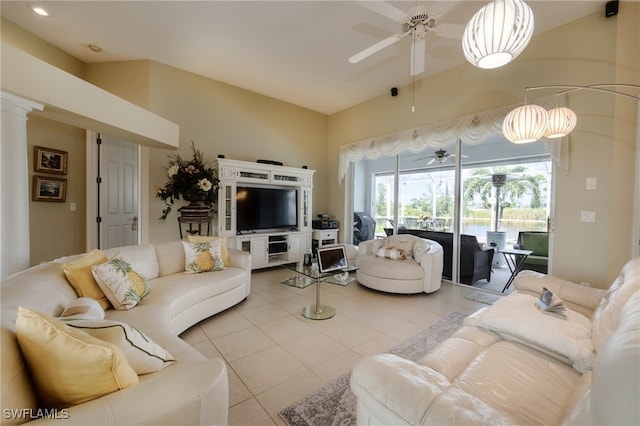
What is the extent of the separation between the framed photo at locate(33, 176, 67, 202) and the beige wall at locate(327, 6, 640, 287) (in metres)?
6.25

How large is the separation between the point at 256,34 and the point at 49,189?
357 centimetres

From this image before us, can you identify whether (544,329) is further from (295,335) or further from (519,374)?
(295,335)

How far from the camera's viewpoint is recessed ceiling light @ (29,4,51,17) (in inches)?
113

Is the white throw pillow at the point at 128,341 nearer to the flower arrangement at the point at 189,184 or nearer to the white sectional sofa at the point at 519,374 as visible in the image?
the white sectional sofa at the point at 519,374

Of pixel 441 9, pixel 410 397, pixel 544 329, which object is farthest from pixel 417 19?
pixel 410 397

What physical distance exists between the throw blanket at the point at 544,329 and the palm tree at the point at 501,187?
278cm

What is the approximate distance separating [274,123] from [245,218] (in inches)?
83.3

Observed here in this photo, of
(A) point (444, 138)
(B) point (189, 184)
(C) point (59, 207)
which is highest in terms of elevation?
(A) point (444, 138)

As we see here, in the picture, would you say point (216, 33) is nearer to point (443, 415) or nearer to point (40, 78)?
point (40, 78)

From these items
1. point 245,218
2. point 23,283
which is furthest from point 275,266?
point 23,283

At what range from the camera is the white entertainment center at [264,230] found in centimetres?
444

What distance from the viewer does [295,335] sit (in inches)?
99.9

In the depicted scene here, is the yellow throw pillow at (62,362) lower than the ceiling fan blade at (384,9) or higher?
lower

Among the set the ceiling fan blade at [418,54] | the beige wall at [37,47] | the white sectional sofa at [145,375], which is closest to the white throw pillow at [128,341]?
the white sectional sofa at [145,375]
